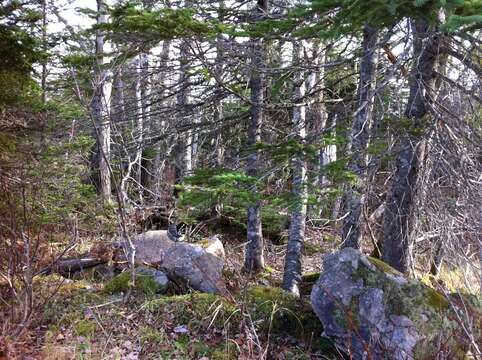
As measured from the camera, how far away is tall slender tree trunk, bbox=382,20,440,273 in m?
4.71

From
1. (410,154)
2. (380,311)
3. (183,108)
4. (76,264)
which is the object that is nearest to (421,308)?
(380,311)

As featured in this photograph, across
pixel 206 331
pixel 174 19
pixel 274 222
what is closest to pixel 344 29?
pixel 174 19

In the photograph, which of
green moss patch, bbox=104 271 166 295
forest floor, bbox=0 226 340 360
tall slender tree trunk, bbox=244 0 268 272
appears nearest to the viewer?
forest floor, bbox=0 226 340 360

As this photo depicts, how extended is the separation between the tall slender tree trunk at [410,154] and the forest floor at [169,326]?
4.93 feet

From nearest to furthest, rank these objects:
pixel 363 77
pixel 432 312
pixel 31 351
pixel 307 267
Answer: pixel 31 351 < pixel 432 312 < pixel 363 77 < pixel 307 267

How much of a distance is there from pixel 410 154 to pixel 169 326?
12.4 ft

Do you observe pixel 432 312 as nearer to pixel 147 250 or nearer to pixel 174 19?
pixel 174 19

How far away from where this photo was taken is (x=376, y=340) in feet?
14.5

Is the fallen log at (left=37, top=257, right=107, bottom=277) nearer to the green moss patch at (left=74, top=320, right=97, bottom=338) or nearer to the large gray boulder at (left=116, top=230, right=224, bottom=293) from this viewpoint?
the large gray boulder at (left=116, top=230, right=224, bottom=293)

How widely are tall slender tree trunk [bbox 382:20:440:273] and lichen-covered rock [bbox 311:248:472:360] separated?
635mm

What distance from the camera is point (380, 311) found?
16.0 ft

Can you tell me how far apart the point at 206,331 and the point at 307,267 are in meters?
4.95

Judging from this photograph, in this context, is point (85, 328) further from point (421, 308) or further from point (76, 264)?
point (421, 308)

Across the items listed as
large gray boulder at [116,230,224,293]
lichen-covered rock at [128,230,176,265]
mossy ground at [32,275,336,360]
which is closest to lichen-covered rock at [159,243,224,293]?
large gray boulder at [116,230,224,293]
